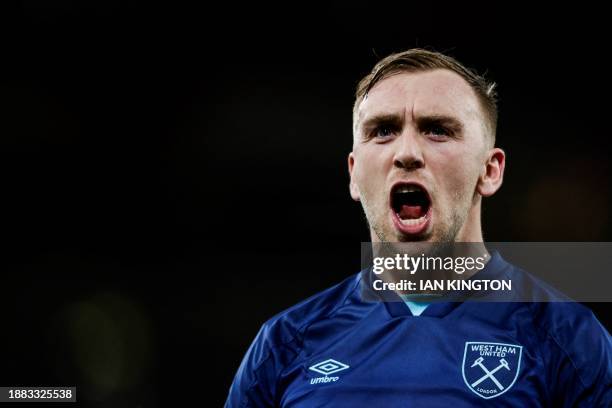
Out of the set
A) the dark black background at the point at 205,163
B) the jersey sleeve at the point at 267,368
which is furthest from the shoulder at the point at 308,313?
the dark black background at the point at 205,163

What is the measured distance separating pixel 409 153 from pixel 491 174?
1.03 feet

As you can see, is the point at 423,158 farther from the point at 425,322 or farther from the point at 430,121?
the point at 425,322

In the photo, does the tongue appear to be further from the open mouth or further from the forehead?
the forehead

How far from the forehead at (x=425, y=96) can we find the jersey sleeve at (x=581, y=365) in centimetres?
68

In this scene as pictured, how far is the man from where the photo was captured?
1829 millimetres

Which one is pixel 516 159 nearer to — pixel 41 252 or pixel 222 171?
Result: pixel 222 171

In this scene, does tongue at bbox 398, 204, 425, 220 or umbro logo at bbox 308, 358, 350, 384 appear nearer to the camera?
umbro logo at bbox 308, 358, 350, 384

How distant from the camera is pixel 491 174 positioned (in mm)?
2221

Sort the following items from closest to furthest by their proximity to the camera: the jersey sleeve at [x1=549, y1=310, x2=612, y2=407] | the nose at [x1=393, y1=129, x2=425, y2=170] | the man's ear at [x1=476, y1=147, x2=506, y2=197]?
the jersey sleeve at [x1=549, y1=310, x2=612, y2=407] → the nose at [x1=393, y1=129, x2=425, y2=170] → the man's ear at [x1=476, y1=147, x2=506, y2=197]

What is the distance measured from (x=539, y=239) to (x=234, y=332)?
201 cm

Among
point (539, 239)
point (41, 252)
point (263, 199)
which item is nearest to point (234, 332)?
point (263, 199)

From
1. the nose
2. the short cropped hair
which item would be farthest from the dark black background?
the nose

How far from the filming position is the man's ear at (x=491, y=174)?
2.19 m

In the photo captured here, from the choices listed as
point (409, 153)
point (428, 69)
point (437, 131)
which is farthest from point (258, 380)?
point (428, 69)
